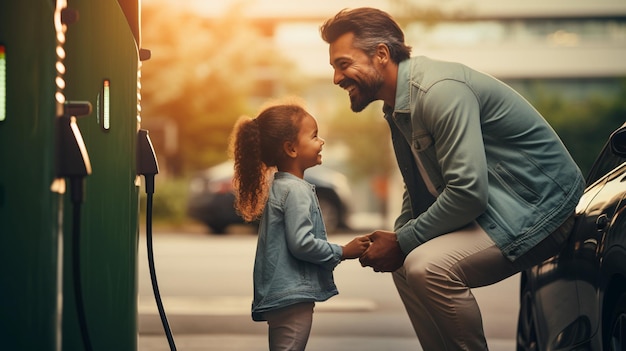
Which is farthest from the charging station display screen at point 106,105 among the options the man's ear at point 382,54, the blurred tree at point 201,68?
the blurred tree at point 201,68

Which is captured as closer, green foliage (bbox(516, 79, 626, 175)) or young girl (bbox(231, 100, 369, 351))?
young girl (bbox(231, 100, 369, 351))

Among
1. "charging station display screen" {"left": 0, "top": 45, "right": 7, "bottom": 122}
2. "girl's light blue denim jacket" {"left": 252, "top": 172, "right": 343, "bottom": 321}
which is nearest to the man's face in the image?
"girl's light blue denim jacket" {"left": 252, "top": 172, "right": 343, "bottom": 321}

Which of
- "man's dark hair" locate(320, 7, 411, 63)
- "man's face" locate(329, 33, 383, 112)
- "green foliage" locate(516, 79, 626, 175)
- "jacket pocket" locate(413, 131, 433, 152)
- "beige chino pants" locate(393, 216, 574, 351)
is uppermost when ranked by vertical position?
"man's dark hair" locate(320, 7, 411, 63)

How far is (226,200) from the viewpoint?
62.6 ft

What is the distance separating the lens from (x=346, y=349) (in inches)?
259

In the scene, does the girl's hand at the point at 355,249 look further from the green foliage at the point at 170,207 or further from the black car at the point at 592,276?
the green foliage at the point at 170,207

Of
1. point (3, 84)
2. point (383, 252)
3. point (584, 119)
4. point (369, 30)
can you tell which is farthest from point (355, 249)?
point (584, 119)

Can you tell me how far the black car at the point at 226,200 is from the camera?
62.7 ft

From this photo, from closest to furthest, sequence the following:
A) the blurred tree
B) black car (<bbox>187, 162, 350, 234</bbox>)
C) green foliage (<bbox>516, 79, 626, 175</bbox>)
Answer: black car (<bbox>187, 162, 350, 234</bbox>), the blurred tree, green foliage (<bbox>516, 79, 626, 175</bbox>)

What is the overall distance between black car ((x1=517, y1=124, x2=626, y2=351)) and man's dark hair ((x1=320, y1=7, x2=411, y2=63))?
3.04 ft

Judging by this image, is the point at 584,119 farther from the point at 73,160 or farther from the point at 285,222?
the point at 73,160

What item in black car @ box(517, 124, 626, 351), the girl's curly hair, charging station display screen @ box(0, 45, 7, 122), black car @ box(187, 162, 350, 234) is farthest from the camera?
black car @ box(187, 162, 350, 234)

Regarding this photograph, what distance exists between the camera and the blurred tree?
3062 cm

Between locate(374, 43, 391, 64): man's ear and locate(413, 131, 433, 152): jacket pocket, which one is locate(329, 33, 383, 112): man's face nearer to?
locate(374, 43, 391, 64): man's ear
